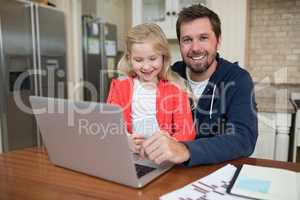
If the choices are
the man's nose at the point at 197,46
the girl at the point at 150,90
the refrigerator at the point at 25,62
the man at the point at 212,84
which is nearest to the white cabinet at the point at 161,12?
the refrigerator at the point at 25,62

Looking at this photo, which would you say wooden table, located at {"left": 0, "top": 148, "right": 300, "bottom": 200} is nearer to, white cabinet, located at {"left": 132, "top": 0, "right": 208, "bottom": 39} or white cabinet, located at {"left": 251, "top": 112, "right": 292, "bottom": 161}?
white cabinet, located at {"left": 251, "top": 112, "right": 292, "bottom": 161}

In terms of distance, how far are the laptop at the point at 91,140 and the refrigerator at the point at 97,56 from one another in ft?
8.36

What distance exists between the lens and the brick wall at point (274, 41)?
2533mm

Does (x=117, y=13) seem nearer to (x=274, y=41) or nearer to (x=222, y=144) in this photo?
(x=274, y=41)

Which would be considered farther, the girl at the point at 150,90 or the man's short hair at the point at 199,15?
the man's short hair at the point at 199,15

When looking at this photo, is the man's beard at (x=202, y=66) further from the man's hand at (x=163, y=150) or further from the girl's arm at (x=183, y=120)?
the man's hand at (x=163, y=150)

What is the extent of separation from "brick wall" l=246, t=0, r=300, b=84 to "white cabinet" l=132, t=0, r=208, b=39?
1.79 feet

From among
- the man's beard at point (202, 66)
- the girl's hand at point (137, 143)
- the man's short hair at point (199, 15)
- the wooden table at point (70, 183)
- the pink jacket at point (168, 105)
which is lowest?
the wooden table at point (70, 183)

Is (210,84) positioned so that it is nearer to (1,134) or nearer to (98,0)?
(1,134)

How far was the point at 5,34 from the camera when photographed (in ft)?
7.63

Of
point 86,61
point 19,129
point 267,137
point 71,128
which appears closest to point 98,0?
point 86,61

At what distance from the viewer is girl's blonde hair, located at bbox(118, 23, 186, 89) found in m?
1.23

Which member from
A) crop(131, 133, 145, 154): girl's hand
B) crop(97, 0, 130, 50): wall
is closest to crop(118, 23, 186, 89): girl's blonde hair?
crop(131, 133, 145, 154): girl's hand

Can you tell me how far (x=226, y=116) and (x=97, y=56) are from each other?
2507mm
